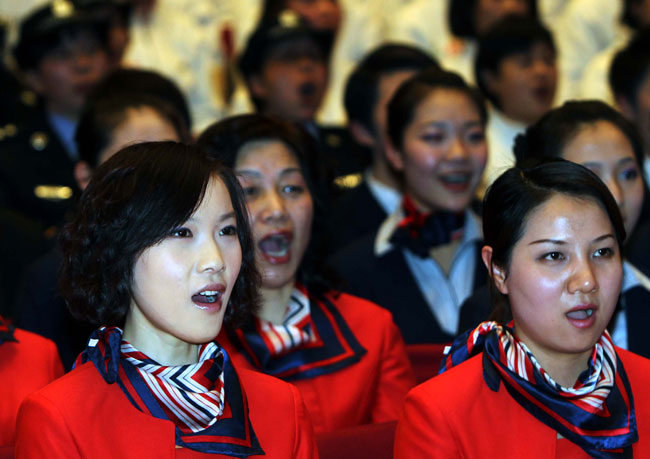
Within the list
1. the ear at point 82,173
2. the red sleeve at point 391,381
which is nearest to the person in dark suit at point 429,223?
the red sleeve at point 391,381

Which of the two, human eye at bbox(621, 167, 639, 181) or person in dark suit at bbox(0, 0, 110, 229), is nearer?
human eye at bbox(621, 167, 639, 181)

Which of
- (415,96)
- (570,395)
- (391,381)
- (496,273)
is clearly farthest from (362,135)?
(570,395)

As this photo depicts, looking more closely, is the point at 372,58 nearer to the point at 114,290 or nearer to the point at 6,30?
the point at 6,30

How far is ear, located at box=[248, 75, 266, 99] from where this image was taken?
14.0 ft

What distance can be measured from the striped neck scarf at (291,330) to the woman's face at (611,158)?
0.73 metres

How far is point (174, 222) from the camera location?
1.81 metres

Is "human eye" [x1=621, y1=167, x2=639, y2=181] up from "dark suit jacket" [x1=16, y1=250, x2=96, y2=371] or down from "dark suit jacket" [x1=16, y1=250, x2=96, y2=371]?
up

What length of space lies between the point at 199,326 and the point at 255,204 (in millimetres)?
765

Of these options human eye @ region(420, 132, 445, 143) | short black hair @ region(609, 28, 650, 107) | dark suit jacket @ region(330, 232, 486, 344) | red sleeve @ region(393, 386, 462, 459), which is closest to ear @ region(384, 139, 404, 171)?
human eye @ region(420, 132, 445, 143)

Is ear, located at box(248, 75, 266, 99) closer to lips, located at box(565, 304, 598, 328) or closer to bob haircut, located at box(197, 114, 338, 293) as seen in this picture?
bob haircut, located at box(197, 114, 338, 293)

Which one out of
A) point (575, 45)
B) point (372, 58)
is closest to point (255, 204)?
point (372, 58)

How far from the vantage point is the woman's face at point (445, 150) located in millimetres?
3129

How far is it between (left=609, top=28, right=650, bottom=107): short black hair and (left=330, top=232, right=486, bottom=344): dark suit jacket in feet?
3.39

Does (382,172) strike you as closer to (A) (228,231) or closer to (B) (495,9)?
(B) (495,9)
